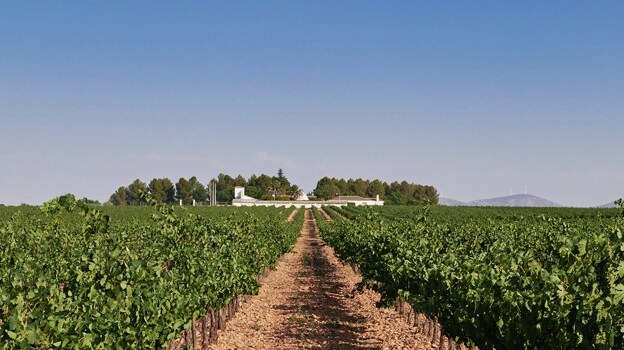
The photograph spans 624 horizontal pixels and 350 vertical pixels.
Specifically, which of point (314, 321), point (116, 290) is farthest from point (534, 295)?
point (314, 321)

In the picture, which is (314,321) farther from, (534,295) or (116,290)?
(534,295)

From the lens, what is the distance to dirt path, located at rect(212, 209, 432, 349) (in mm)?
14820

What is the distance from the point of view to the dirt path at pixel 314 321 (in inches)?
583

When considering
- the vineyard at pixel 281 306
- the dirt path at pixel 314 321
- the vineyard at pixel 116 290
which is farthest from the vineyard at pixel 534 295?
the vineyard at pixel 116 290

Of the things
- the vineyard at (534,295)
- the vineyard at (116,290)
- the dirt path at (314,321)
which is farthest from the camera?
the dirt path at (314,321)

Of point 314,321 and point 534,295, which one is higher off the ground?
point 534,295

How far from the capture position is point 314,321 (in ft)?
56.4

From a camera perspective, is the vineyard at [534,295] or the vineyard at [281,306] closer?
the vineyard at [534,295]

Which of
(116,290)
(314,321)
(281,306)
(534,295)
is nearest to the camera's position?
(534,295)

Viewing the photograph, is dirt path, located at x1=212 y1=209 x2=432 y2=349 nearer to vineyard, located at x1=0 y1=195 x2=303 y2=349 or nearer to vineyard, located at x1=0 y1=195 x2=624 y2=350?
vineyard, located at x1=0 y1=195 x2=624 y2=350

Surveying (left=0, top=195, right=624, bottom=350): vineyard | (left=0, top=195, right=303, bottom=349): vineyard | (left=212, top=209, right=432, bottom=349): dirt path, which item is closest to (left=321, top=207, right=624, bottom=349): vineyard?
(left=0, top=195, right=624, bottom=350): vineyard

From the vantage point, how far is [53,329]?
22.8ft

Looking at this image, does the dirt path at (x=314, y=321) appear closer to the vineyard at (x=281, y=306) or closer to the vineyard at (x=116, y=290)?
the vineyard at (x=281, y=306)

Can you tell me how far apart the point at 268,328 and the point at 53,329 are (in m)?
9.96
